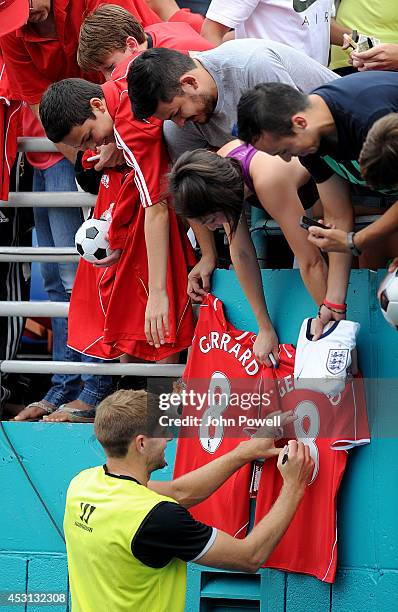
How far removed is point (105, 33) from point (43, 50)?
0.58 metres

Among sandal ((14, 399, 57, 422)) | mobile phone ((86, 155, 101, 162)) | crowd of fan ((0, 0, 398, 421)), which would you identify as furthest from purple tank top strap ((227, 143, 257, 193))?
sandal ((14, 399, 57, 422))

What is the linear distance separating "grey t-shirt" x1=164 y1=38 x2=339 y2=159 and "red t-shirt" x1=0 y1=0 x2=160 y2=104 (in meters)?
1.15

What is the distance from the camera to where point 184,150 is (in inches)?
194

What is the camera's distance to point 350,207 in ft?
14.2

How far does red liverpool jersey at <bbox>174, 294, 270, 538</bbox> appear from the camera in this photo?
4770 mm

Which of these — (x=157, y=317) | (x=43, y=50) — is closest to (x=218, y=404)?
(x=157, y=317)

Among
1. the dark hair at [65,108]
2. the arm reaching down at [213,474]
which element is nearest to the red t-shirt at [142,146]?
the dark hair at [65,108]

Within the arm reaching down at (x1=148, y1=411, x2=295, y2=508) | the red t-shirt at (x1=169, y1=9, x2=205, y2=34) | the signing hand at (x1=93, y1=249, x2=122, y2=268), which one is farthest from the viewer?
the red t-shirt at (x1=169, y1=9, x2=205, y2=34)

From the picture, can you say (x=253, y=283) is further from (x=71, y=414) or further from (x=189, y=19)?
(x=189, y=19)

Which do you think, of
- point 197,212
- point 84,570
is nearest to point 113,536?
point 84,570

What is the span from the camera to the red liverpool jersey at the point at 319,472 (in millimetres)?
4547

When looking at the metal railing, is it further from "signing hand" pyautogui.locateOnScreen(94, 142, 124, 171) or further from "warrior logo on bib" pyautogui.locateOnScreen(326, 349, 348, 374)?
"warrior logo on bib" pyautogui.locateOnScreen(326, 349, 348, 374)

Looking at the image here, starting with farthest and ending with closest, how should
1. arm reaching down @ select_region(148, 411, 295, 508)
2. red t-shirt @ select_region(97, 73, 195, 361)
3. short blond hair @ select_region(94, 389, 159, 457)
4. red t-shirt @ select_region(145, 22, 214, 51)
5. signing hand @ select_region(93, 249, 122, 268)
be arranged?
1. signing hand @ select_region(93, 249, 122, 268)
2. red t-shirt @ select_region(145, 22, 214, 51)
3. red t-shirt @ select_region(97, 73, 195, 361)
4. arm reaching down @ select_region(148, 411, 295, 508)
5. short blond hair @ select_region(94, 389, 159, 457)

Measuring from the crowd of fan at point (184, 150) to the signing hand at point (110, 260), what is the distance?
0.02 m
